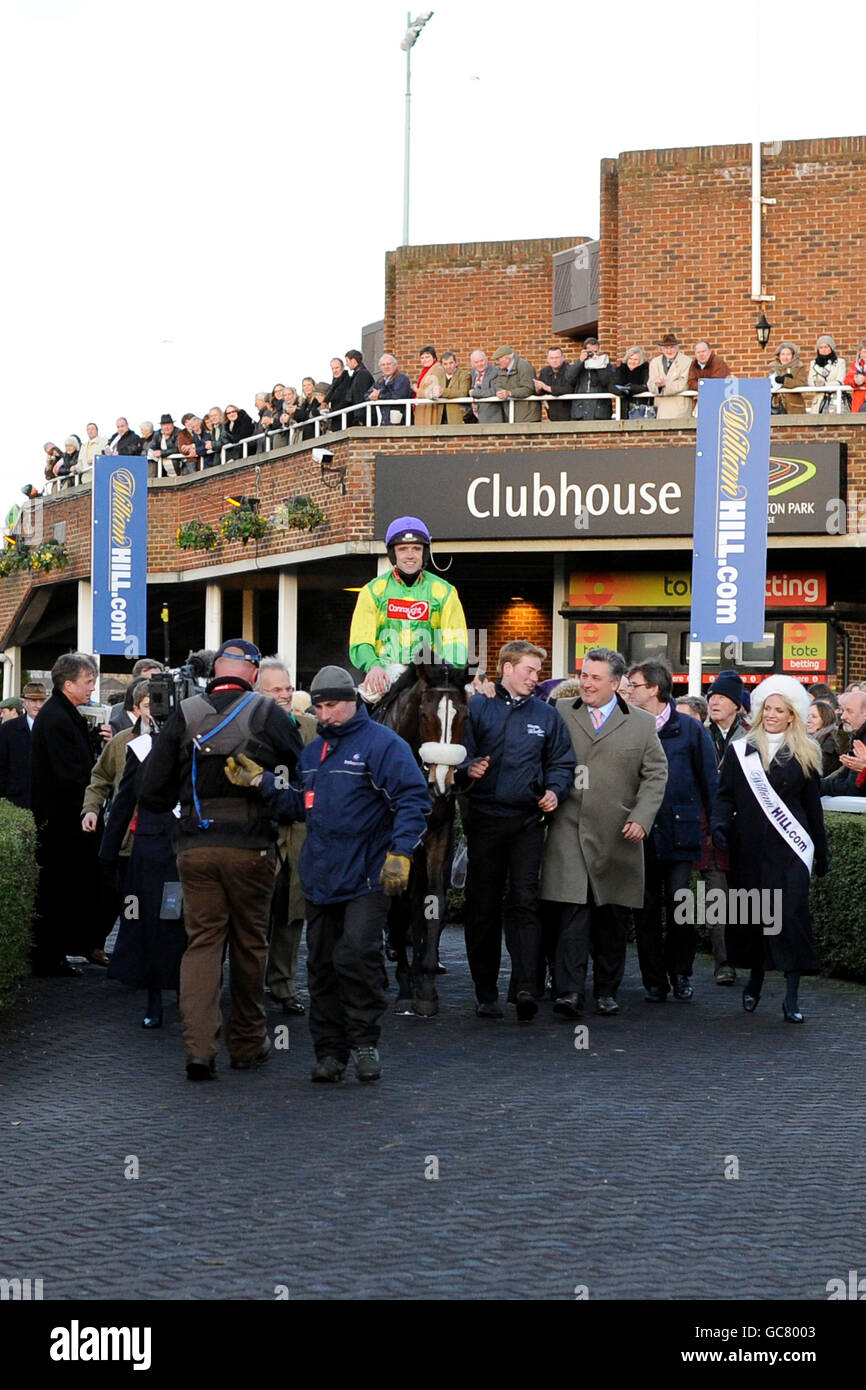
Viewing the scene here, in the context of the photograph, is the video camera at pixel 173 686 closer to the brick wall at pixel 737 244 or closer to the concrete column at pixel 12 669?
the brick wall at pixel 737 244

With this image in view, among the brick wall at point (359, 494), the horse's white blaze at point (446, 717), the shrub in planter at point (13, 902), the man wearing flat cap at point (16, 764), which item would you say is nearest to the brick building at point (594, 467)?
the brick wall at point (359, 494)

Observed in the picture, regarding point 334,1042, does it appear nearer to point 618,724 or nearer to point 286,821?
point 286,821

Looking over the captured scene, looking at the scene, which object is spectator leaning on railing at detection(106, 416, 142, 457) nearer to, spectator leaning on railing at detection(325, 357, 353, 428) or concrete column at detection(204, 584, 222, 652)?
concrete column at detection(204, 584, 222, 652)

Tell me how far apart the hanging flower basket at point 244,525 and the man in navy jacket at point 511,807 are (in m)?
18.2

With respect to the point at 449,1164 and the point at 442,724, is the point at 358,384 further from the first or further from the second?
the point at 449,1164

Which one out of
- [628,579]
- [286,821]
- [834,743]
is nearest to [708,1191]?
[286,821]

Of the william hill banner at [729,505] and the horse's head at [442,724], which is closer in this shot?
the horse's head at [442,724]

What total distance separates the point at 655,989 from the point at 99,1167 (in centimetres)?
524

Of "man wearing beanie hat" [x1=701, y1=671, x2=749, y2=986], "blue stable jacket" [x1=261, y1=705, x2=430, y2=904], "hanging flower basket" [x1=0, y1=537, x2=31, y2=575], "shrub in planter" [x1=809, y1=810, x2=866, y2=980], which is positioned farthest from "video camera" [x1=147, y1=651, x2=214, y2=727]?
"hanging flower basket" [x1=0, y1=537, x2=31, y2=575]

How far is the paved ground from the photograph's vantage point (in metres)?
5.74

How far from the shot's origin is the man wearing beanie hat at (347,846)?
870 centimetres

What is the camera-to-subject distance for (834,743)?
555 inches

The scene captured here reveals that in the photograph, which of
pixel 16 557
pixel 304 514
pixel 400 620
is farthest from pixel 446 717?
pixel 16 557

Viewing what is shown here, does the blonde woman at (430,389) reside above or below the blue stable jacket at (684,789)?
above
